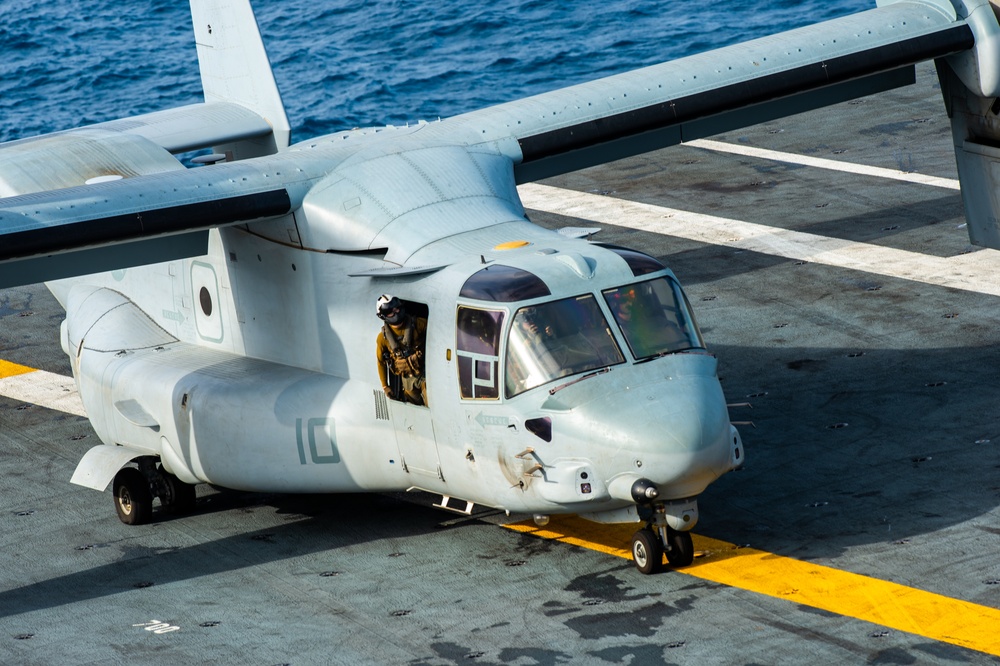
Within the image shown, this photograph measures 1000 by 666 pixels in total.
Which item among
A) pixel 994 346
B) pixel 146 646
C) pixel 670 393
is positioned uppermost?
pixel 670 393

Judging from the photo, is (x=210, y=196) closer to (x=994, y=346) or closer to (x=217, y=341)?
(x=217, y=341)

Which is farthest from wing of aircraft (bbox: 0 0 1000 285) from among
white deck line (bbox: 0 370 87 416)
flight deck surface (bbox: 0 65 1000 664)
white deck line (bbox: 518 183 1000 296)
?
white deck line (bbox: 0 370 87 416)

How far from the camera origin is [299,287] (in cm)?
1639

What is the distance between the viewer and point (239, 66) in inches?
813

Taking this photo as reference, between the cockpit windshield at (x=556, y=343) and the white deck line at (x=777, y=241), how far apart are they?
34.9ft

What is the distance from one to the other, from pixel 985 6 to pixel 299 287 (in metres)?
10.1

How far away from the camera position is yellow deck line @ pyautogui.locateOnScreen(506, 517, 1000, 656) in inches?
509

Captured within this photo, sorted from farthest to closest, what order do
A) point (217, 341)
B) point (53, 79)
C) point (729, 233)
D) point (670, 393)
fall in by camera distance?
1. point (53, 79)
2. point (729, 233)
3. point (217, 341)
4. point (670, 393)

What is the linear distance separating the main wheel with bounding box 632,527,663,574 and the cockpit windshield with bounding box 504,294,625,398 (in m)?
1.89

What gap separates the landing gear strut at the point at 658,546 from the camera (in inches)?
566

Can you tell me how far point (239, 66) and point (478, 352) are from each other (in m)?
8.36

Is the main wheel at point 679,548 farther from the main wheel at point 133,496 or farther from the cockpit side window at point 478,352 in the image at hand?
the main wheel at point 133,496

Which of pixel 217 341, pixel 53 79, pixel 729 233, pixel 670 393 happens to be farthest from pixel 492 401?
pixel 53 79

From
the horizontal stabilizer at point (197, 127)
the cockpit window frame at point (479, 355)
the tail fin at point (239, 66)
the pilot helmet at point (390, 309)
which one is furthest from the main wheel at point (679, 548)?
the horizontal stabilizer at point (197, 127)
